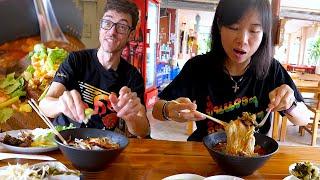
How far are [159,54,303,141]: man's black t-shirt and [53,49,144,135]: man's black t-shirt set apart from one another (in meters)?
0.29

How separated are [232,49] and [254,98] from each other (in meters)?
0.34

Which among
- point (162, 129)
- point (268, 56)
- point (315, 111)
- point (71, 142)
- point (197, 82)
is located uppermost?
point (268, 56)

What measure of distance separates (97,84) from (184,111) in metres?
0.76

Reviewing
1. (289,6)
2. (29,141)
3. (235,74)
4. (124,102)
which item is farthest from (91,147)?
(289,6)

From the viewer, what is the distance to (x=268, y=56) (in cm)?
159

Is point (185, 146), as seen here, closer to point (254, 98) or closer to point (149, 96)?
point (254, 98)

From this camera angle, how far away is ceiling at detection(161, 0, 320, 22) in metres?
7.77

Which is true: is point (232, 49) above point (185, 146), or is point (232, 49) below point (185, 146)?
above

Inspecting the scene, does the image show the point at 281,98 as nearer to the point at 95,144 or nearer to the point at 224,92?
the point at 224,92

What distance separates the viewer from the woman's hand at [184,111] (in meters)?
1.20

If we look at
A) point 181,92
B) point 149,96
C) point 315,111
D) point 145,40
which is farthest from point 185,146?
point 149,96

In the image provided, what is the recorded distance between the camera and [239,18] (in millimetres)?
1417

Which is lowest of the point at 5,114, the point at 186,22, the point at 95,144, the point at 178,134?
the point at 178,134

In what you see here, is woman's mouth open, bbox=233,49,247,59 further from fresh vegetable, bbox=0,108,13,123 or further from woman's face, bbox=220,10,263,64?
fresh vegetable, bbox=0,108,13,123
